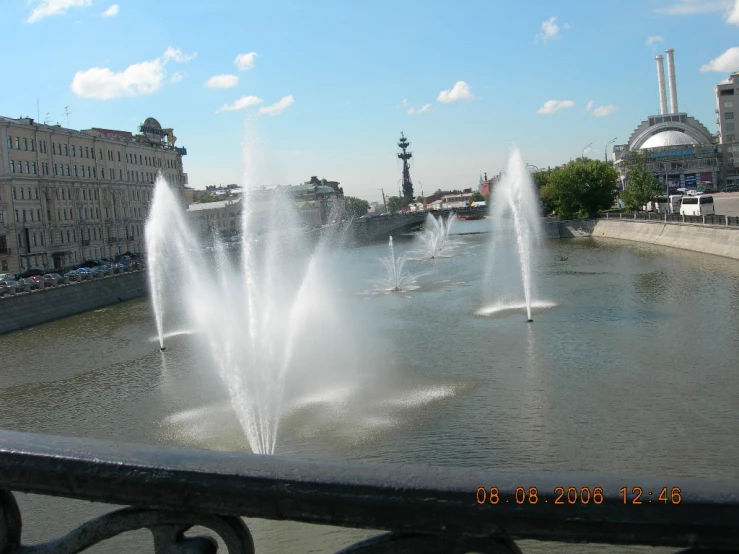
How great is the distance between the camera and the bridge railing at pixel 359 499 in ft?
5.22

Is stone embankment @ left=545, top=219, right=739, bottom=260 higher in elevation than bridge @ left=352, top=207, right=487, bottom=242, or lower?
lower

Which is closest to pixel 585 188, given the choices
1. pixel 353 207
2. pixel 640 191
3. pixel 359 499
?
pixel 640 191

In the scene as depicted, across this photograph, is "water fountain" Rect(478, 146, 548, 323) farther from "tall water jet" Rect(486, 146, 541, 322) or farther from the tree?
the tree

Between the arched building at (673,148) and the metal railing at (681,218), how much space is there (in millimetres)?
34197

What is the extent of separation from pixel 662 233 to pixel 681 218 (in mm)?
2522

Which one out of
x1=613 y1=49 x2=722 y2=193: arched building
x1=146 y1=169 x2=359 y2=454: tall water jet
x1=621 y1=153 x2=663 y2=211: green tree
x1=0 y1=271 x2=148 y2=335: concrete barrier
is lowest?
x1=146 y1=169 x2=359 y2=454: tall water jet

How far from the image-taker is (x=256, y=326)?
93.5ft

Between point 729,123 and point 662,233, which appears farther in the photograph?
point 729,123

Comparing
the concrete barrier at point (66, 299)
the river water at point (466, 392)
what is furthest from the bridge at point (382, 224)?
the river water at point (466, 392)

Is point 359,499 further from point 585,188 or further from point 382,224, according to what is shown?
point 382,224

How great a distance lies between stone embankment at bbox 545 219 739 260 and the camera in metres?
45.7

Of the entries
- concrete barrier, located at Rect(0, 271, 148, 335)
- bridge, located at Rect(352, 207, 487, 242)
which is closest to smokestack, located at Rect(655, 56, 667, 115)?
bridge, located at Rect(352, 207, 487, 242)

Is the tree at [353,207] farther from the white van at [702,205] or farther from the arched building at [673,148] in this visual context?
the white van at [702,205]

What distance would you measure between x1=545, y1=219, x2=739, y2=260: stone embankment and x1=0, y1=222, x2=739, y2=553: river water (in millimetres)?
9940
